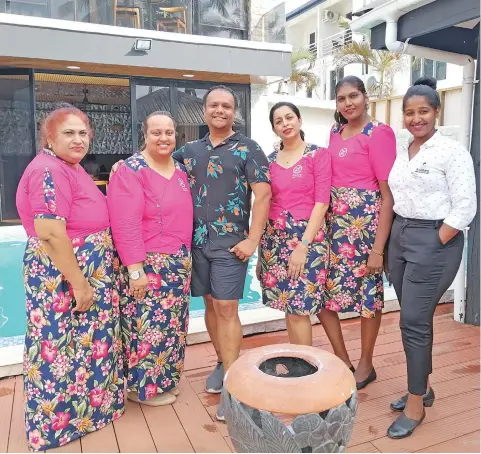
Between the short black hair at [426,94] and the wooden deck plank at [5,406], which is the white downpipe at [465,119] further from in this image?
the wooden deck plank at [5,406]

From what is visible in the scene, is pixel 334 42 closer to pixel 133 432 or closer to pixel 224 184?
pixel 224 184

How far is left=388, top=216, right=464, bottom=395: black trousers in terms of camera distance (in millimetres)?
2254

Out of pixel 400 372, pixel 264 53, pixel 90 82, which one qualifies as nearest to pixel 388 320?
pixel 400 372

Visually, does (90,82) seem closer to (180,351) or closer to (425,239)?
(180,351)

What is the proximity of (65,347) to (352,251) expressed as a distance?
1.57 meters

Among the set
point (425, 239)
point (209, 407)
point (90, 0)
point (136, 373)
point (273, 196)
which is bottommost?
point (209, 407)

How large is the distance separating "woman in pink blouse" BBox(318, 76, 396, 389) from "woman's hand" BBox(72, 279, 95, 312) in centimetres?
133

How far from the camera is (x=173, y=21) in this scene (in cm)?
930

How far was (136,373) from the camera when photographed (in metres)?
2.60

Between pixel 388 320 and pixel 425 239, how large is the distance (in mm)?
1931

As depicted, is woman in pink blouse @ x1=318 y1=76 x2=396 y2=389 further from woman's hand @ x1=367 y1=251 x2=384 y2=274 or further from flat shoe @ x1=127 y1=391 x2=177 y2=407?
flat shoe @ x1=127 y1=391 x2=177 y2=407

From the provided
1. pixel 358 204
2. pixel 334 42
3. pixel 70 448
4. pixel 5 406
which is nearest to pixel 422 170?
pixel 358 204

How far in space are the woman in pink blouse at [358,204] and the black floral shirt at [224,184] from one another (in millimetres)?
451

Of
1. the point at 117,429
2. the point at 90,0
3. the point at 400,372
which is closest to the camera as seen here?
the point at 117,429
